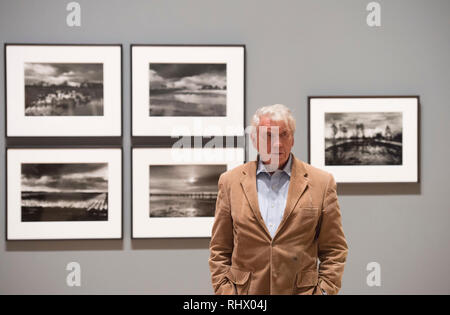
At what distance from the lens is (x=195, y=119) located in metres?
2.13

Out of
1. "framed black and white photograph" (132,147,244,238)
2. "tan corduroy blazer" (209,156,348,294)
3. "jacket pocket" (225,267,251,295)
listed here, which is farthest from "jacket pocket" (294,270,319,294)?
"framed black and white photograph" (132,147,244,238)

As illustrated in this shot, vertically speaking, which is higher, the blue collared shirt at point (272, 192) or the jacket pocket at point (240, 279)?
the blue collared shirt at point (272, 192)

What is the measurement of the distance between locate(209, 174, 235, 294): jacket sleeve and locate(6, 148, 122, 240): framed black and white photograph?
0.92m

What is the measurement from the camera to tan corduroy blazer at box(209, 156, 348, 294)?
1.32 metres

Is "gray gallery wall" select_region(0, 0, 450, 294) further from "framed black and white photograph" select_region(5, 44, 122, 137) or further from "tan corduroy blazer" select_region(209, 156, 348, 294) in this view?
"tan corduroy blazer" select_region(209, 156, 348, 294)

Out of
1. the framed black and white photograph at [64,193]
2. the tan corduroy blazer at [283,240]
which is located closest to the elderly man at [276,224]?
the tan corduroy blazer at [283,240]

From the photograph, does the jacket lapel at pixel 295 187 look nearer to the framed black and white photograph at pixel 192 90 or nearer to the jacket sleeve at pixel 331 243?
the jacket sleeve at pixel 331 243

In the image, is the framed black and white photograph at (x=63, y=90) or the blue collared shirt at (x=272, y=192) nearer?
the blue collared shirt at (x=272, y=192)

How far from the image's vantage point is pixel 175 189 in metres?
2.16

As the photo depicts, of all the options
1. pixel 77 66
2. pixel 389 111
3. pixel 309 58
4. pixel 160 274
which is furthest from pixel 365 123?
pixel 77 66

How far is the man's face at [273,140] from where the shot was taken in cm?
132

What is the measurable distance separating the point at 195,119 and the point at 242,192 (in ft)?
2.85

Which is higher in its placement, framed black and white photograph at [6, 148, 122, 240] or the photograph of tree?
the photograph of tree

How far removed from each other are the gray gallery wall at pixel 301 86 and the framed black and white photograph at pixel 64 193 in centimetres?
7
